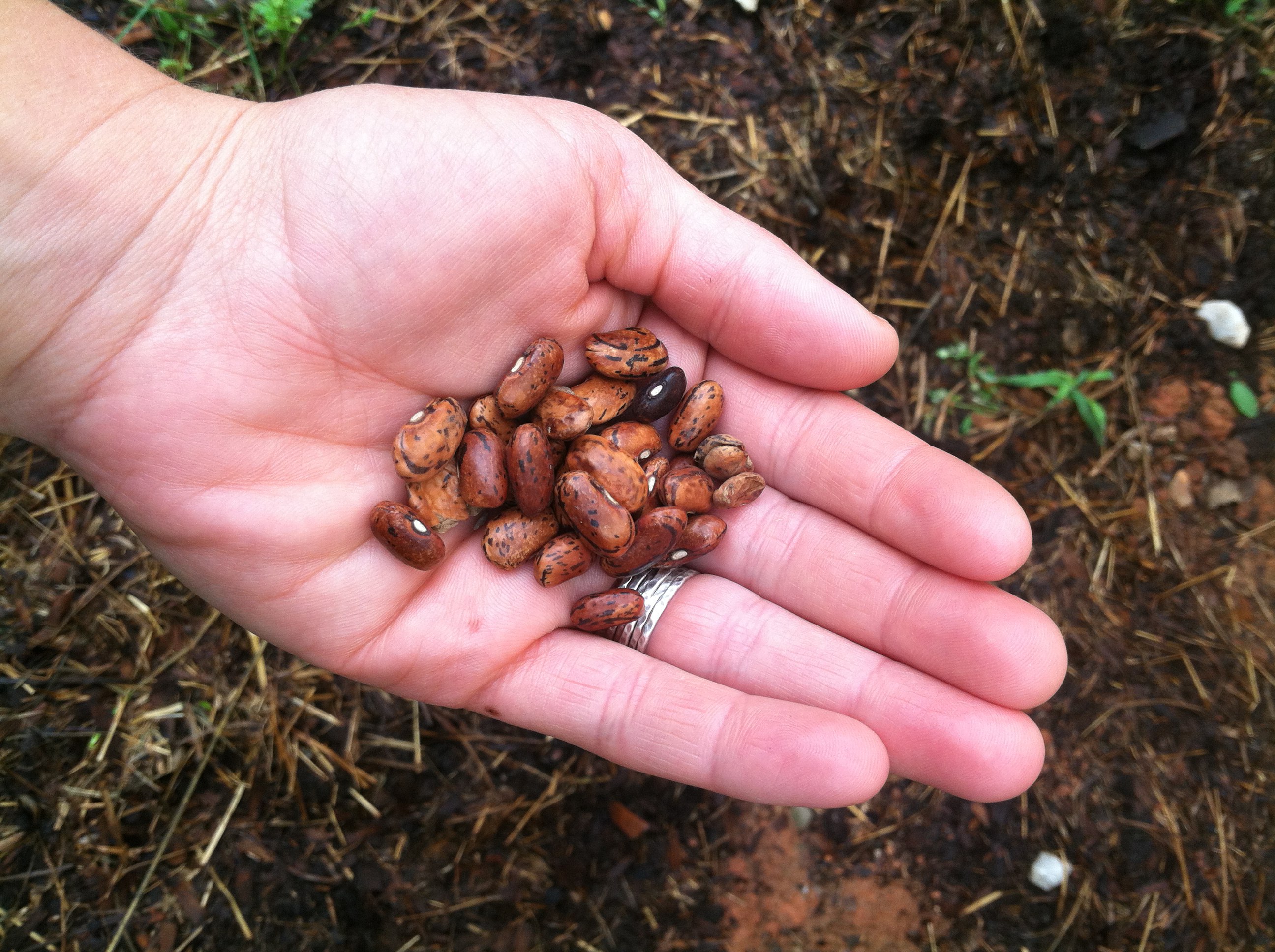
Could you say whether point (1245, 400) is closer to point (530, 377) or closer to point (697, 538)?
point (697, 538)

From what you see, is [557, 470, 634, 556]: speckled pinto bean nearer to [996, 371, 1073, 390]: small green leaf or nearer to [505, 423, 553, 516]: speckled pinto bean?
[505, 423, 553, 516]: speckled pinto bean

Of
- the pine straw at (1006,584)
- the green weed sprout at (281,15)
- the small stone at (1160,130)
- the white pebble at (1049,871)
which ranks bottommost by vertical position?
the white pebble at (1049,871)

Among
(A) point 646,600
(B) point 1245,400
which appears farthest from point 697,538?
(B) point 1245,400

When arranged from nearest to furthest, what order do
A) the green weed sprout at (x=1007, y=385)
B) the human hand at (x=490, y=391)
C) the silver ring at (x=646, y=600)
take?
the human hand at (x=490, y=391)
the silver ring at (x=646, y=600)
the green weed sprout at (x=1007, y=385)

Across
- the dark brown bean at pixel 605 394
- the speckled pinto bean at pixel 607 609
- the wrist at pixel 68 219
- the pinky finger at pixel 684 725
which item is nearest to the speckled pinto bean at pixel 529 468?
the dark brown bean at pixel 605 394

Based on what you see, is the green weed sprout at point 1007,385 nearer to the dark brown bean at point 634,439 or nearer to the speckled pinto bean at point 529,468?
the dark brown bean at point 634,439
